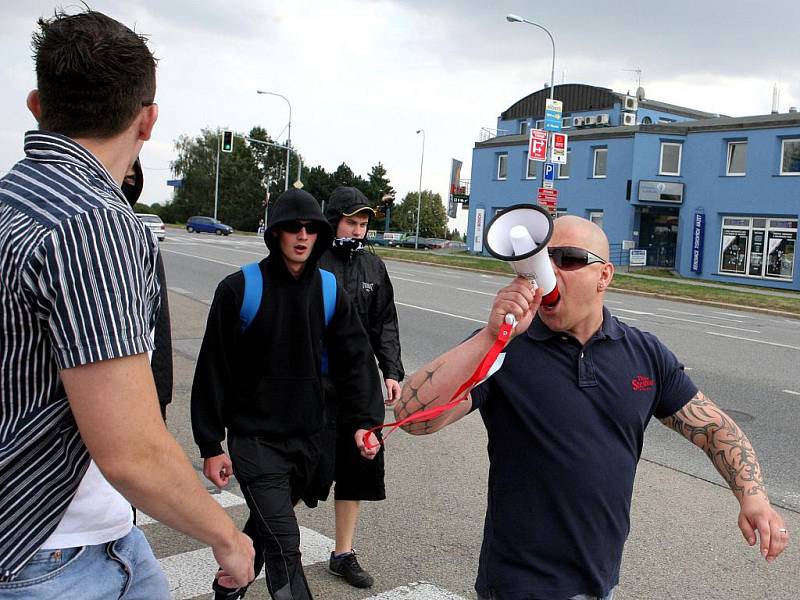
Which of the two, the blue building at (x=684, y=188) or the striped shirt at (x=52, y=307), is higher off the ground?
the blue building at (x=684, y=188)

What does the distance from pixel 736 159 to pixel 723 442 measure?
3366 cm

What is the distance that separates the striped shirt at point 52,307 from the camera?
150 cm

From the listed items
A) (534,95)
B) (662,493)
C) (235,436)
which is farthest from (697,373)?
(534,95)

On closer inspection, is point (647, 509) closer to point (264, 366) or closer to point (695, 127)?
point (264, 366)

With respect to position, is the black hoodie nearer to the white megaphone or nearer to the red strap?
the red strap

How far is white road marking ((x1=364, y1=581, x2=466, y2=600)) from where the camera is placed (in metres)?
3.83

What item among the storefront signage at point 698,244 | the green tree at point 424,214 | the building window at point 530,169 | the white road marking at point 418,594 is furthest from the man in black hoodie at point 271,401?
the green tree at point 424,214

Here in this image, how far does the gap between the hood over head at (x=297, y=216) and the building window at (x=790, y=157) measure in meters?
31.2

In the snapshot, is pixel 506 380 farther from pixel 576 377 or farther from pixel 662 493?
pixel 662 493

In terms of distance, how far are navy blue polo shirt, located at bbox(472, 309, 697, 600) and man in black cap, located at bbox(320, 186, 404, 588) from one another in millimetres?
1545

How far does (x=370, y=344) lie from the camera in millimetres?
4262

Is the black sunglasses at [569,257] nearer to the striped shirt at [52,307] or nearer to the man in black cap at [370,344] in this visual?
the striped shirt at [52,307]

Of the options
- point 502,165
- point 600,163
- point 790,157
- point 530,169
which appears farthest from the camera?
point 502,165

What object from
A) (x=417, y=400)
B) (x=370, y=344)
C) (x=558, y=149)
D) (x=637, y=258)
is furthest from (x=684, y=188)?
(x=417, y=400)
